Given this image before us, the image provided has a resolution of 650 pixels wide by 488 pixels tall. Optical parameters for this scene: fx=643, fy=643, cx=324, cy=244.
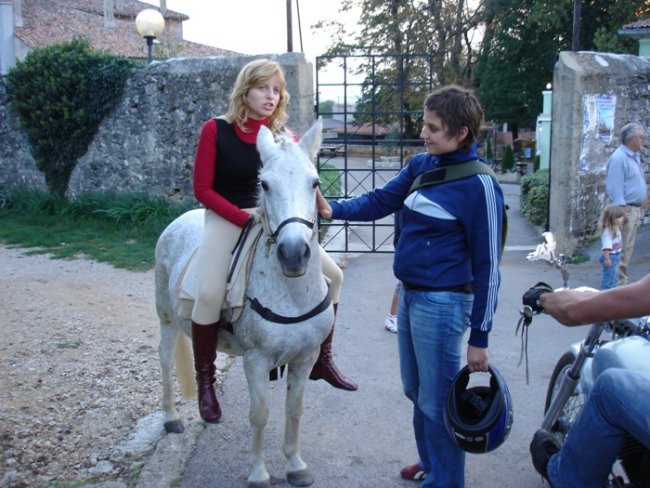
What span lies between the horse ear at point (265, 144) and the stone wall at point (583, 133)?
23.7 feet

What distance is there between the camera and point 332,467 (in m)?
4.02

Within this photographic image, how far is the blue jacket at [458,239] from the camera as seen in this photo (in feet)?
9.95

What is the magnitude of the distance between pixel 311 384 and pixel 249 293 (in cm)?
207

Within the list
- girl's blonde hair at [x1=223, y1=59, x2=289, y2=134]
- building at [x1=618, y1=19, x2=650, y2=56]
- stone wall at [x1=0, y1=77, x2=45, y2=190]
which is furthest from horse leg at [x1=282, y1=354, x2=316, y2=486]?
building at [x1=618, y1=19, x2=650, y2=56]

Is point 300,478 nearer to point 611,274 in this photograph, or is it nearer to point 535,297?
point 535,297

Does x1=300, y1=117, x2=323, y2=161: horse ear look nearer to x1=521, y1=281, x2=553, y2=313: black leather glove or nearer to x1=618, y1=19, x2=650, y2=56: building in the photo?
x1=521, y1=281, x2=553, y2=313: black leather glove

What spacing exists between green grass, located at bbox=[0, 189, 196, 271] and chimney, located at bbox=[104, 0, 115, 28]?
82.2ft

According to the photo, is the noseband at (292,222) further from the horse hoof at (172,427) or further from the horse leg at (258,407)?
the horse hoof at (172,427)

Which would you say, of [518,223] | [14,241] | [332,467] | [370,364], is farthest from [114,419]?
[518,223]

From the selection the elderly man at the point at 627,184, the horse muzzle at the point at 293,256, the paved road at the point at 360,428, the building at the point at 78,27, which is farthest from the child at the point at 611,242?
the building at the point at 78,27

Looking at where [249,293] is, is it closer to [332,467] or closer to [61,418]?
[332,467]

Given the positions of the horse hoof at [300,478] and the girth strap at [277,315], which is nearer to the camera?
the girth strap at [277,315]

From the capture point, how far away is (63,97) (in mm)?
11867

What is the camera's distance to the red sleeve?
3.64 metres
